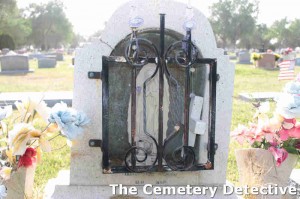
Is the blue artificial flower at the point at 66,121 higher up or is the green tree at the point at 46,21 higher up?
the green tree at the point at 46,21

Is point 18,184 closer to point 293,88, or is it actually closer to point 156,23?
point 156,23

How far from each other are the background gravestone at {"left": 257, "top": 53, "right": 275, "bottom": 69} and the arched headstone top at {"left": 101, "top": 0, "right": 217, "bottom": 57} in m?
18.8

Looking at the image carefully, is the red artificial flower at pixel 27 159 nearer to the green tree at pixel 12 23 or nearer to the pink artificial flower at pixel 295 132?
the pink artificial flower at pixel 295 132

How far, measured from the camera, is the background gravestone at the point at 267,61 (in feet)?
66.9

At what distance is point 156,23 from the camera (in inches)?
98.0

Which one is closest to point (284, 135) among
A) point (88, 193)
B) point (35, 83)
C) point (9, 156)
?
point (88, 193)

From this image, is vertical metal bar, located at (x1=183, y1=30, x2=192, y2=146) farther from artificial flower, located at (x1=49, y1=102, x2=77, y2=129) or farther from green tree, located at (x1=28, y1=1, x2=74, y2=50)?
green tree, located at (x1=28, y1=1, x2=74, y2=50)

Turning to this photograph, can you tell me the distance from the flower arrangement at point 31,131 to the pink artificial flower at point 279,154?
120 centimetres

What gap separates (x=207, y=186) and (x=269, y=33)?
7740 centimetres

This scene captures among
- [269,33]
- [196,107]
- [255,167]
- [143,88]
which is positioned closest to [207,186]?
[255,167]

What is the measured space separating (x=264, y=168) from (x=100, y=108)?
3.79 ft

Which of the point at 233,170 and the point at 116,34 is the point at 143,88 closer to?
the point at 116,34

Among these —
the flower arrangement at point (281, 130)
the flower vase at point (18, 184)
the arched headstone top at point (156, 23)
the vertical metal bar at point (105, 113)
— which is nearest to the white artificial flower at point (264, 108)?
the flower arrangement at point (281, 130)

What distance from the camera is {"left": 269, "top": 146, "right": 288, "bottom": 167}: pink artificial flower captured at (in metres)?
2.44
